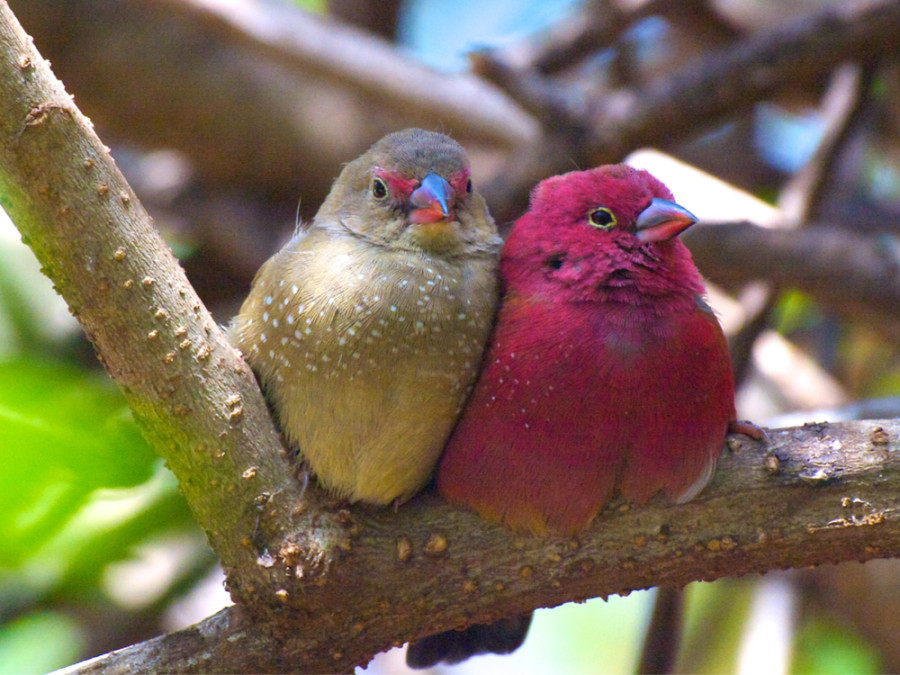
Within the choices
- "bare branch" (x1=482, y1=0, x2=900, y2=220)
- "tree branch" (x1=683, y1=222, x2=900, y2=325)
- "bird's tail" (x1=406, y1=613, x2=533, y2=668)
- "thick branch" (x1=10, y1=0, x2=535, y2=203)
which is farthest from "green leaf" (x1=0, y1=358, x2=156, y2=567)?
"thick branch" (x1=10, y1=0, x2=535, y2=203)

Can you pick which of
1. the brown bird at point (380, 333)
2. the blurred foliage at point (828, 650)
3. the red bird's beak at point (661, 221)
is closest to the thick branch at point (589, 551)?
the brown bird at point (380, 333)

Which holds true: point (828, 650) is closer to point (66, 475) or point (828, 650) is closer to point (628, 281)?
point (628, 281)

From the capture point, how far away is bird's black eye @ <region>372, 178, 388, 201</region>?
2.44m

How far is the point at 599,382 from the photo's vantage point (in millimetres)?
2127

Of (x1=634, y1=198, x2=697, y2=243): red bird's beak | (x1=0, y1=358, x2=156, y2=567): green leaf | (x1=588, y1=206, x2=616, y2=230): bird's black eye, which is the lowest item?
(x1=0, y1=358, x2=156, y2=567): green leaf

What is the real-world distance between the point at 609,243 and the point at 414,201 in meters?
0.50

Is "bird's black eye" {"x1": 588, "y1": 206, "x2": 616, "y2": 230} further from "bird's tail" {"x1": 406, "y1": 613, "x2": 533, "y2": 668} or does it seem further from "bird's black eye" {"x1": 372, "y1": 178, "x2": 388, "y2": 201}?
"bird's tail" {"x1": 406, "y1": 613, "x2": 533, "y2": 668}

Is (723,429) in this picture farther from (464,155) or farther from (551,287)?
(464,155)

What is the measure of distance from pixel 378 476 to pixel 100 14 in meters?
3.79

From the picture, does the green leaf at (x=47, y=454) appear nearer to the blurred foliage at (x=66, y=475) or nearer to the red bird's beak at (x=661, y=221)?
the blurred foliage at (x=66, y=475)

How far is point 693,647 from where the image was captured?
16.9 feet

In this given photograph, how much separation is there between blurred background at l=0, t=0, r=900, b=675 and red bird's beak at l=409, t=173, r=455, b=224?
1.22 metres

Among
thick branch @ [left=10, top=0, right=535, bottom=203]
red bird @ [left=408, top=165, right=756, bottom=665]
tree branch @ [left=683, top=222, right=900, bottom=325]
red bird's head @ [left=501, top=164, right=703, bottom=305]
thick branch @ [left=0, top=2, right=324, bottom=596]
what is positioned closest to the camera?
thick branch @ [left=0, top=2, right=324, bottom=596]

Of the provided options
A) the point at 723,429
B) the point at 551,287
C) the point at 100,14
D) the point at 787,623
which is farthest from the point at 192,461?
the point at 100,14
